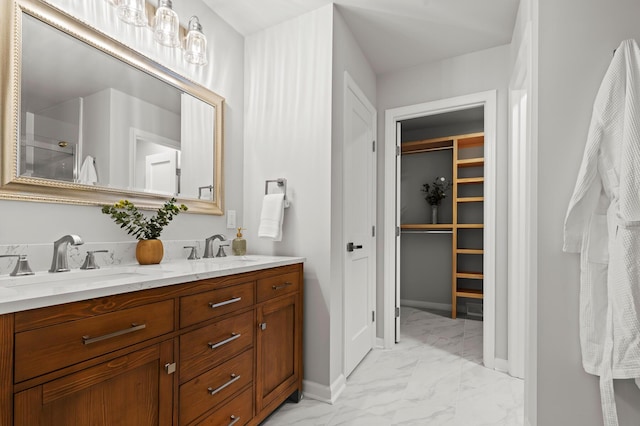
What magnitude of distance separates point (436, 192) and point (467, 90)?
1.73 metres

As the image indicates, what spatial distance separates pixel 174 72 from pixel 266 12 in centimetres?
76

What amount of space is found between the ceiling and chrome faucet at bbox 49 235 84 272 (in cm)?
168

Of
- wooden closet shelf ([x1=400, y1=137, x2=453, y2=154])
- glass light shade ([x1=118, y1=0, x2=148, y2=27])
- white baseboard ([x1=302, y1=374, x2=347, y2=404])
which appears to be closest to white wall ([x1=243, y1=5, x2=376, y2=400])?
white baseboard ([x1=302, y1=374, x2=347, y2=404])

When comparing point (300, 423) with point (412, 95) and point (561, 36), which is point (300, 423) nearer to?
point (561, 36)

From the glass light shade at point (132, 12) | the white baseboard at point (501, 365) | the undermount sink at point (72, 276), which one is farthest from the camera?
the white baseboard at point (501, 365)

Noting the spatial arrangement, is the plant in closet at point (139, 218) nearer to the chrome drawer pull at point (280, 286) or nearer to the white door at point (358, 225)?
the chrome drawer pull at point (280, 286)

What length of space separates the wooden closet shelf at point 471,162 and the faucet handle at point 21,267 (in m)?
3.87

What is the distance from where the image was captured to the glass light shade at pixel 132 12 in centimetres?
151

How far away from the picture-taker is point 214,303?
138 cm

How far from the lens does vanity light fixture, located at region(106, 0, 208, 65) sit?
152 cm

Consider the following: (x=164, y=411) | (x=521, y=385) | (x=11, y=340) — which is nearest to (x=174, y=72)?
(x=11, y=340)

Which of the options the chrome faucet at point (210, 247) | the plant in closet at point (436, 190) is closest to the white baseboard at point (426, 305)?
the plant in closet at point (436, 190)

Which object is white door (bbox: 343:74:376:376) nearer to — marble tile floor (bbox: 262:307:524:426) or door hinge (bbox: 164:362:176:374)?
marble tile floor (bbox: 262:307:524:426)

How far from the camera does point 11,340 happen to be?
77 centimetres
